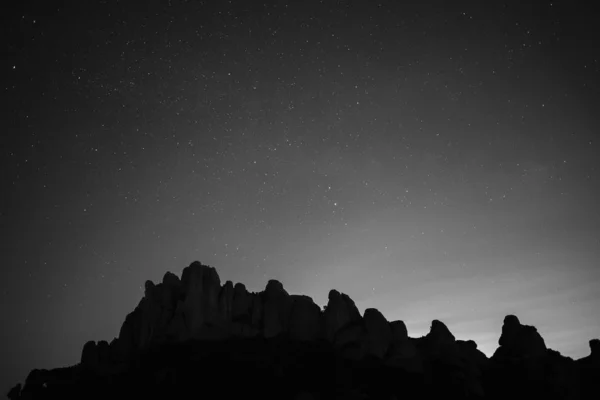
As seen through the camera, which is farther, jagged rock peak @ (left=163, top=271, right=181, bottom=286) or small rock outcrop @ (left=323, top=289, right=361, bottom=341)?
jagged rock peak @ (left=163, top=271, right=181, bottom=286)

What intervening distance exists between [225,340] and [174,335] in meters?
9.22

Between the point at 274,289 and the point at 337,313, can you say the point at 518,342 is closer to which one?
the point at 337,313

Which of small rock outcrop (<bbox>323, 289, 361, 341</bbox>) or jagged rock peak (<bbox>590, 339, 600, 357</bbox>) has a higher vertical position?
small rock outcrop (<bbox>323, 289, 361, 341</bbox>)

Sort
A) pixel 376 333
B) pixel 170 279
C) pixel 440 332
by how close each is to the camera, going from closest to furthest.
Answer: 1. pixel 376 333
2. pixel 440 332
3. pixel 170 279

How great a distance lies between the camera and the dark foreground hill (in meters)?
53.6

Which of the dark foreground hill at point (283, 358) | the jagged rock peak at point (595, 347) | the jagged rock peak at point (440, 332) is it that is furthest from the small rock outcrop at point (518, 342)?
the jagged rock peak at point (440, 332)

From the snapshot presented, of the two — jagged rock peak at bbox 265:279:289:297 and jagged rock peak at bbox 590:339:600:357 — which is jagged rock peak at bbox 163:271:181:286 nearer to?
jagged rock peak at bbox 265:279:289:297

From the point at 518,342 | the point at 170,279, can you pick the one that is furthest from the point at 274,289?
the point at 518,342

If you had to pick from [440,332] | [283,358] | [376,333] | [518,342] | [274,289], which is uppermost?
[274,289]

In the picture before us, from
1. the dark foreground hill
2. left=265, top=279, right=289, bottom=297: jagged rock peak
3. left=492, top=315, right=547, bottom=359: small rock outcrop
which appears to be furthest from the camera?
left=265, top=279, right=289, bottom=297: jagged rock peak

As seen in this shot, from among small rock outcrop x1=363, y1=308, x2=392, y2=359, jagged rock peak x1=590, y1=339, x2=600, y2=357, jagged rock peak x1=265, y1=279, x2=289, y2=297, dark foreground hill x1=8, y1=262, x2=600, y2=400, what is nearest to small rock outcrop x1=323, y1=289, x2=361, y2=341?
dark foreground hill x1=8, y1=262, x2=600, y2=400

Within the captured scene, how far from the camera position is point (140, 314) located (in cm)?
7594

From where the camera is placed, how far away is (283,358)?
201ft

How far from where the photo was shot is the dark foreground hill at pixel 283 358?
53625mm
